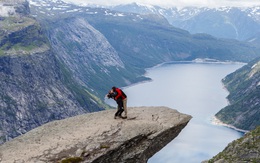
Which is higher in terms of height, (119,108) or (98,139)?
(119,108)

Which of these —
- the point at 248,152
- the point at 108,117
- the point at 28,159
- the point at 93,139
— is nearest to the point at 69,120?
the point at 108,117

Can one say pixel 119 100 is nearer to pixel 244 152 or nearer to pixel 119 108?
pixel 119 108

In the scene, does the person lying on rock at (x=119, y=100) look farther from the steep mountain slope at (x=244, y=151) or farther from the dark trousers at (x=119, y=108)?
the steep mountain slope at (x=244, y=151)

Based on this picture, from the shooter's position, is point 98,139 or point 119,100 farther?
point 119,100

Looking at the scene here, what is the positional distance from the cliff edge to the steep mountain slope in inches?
1453

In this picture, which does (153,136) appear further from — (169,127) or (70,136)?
(70,136)

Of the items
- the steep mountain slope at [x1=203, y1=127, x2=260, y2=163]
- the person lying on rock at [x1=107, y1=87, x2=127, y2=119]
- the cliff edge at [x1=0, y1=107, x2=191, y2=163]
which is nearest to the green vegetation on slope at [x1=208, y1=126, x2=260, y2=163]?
the steep mountain slope at [x1=203, y1=127, x2=260, y2=163]

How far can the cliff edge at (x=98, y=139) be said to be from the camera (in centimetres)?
2944

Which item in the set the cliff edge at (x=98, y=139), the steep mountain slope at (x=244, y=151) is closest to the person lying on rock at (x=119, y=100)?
the cliff edge at (x=98, y=139)

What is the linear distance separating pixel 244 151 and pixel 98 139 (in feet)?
181

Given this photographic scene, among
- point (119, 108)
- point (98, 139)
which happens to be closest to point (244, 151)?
point (119, 108)

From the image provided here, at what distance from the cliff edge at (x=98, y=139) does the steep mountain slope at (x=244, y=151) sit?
121 ft

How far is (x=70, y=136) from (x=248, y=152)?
181 feet

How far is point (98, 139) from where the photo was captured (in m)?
31.4
